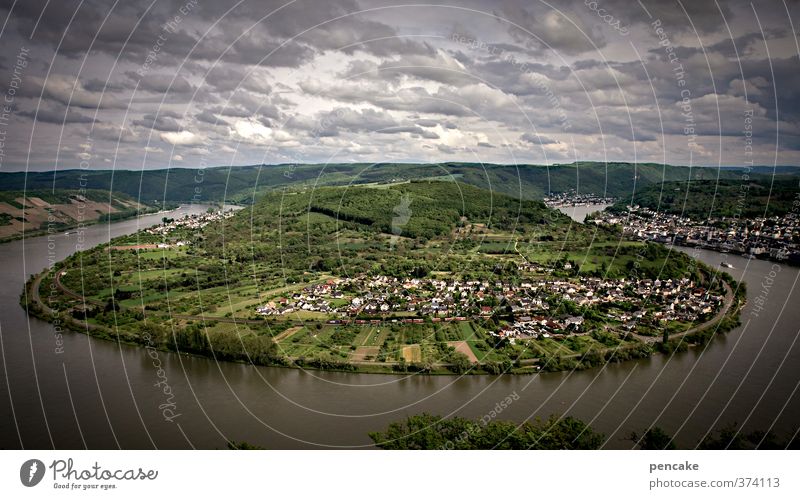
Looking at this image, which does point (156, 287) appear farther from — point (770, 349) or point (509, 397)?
point (770, 349)

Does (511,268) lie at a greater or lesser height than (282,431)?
greater

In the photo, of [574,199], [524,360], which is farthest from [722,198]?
[524,360]

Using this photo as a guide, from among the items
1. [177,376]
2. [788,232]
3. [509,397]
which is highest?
[788,232]

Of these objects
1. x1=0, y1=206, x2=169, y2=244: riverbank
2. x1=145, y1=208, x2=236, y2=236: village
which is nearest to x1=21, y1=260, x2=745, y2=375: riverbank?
x1=145, y1=208, x2=236, y2=236: village

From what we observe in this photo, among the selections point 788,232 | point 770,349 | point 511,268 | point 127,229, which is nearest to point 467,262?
point 511,268

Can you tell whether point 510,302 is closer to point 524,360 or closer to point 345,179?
point 524,360

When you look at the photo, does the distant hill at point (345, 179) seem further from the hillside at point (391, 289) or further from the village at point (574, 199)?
the hillside at point (391, 289)
